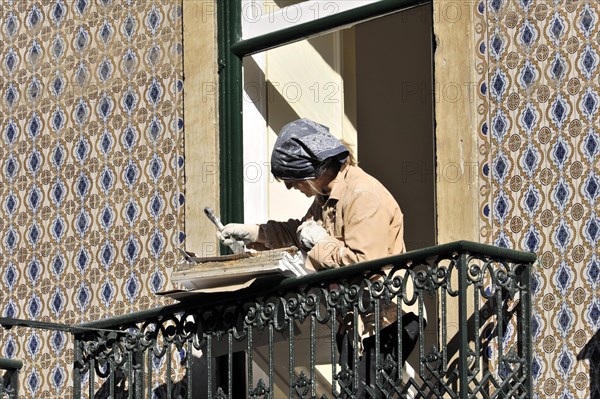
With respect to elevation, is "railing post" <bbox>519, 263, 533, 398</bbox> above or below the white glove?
below

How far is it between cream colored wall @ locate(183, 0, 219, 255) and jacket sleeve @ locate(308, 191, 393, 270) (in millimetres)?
1099

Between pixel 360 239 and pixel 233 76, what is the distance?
1515 mm

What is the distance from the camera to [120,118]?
9797 millimetres

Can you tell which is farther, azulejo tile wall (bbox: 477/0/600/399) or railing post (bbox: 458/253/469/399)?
azulejo tile wall (bbox: 477/0/600/399)

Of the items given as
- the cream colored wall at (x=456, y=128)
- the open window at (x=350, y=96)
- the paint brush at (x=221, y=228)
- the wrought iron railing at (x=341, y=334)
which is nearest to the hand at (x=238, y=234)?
the paint brush at (x=221, y=228)

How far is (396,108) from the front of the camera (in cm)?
1134

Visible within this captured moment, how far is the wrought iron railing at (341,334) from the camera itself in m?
7.89

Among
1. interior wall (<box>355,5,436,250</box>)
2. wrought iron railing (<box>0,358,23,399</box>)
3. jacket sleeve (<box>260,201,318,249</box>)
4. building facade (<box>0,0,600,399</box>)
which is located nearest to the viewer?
building facade (<box>0,0,600,399</box>)

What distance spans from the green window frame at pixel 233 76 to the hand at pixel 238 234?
21.0 inches

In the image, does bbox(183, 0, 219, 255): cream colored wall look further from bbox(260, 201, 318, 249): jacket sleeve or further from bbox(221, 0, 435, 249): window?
bbox(260, 201, 318, 249): jacket sleeve

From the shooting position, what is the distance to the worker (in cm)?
821

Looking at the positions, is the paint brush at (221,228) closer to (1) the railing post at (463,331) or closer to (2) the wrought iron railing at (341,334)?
(2) the wrought iron railing at (341,334)

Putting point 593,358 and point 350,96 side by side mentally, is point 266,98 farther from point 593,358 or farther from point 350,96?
point 593,358

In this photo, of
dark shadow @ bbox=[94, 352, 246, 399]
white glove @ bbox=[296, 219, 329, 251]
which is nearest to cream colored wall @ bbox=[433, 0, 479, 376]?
white glove @ bbox=[296, 219, 329, 251]
